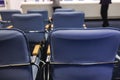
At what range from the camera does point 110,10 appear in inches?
278

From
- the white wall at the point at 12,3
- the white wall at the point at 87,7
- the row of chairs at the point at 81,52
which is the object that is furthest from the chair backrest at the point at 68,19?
the white wall at the point at 12,3

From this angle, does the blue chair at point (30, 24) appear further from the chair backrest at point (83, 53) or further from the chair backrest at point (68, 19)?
the chair backrest at point (83, 53)

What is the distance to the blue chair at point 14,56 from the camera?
1.52 m

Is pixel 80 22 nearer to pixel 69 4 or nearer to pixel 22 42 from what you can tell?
pixel 22 42

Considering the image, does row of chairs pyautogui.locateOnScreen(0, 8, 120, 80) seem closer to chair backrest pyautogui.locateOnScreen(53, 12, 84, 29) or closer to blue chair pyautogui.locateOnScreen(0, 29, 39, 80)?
blue chair pyautogui.locateOnScreen(0, 29, 39, 80)

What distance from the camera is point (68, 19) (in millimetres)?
2945

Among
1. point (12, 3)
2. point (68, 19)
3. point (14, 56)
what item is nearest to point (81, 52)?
point (14, 56)

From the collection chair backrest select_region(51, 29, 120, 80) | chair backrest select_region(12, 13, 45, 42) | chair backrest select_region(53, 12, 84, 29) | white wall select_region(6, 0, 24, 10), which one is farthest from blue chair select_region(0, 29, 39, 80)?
white wall select_region(6, 0, 24, 10)

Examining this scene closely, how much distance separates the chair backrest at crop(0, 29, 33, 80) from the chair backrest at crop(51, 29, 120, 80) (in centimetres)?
20

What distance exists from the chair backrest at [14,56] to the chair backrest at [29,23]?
1226 mm

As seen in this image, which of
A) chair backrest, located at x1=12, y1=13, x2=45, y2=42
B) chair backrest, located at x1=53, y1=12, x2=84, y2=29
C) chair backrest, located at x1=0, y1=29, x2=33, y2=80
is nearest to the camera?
chair backrest, located at x1=0, y1=29, x2=33, y2=80

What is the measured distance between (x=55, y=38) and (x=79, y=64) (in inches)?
11.2

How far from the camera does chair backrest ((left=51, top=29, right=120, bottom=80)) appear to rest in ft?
5.02

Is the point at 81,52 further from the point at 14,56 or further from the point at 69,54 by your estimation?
the point at 14,56
